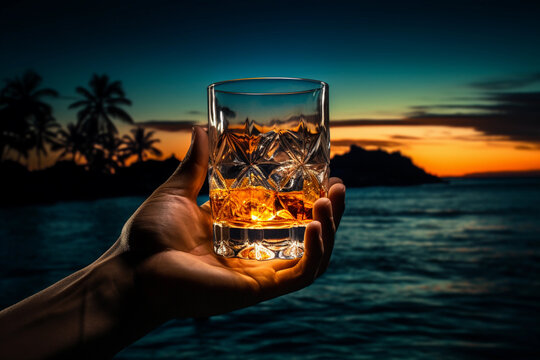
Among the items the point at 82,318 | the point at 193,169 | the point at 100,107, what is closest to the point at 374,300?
the point at 193,169

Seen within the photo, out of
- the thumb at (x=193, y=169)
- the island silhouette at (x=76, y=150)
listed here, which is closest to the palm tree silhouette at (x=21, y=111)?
the island silhouette at (x=76, y=150)

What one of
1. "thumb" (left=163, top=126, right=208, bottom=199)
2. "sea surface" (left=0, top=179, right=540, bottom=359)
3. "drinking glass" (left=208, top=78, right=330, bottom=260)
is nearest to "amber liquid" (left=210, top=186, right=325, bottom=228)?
"drinking glass" (left=208, top=78, right=330, bottom=260)

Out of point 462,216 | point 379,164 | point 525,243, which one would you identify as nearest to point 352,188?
point 379,164

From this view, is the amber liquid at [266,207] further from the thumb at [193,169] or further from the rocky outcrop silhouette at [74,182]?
the rocky outcrop silhouette at [74,182]

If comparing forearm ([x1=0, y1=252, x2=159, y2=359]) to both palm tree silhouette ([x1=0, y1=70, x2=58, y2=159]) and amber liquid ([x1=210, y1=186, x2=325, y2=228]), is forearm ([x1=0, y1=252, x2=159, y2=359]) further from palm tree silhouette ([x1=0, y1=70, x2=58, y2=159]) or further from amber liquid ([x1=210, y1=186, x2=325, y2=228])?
palm tree silhouette ([x1=0, y1=70, x2=58, y2=159])

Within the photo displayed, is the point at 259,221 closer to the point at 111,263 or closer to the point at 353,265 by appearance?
the point at 111,263

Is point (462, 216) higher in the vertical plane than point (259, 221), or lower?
lower
